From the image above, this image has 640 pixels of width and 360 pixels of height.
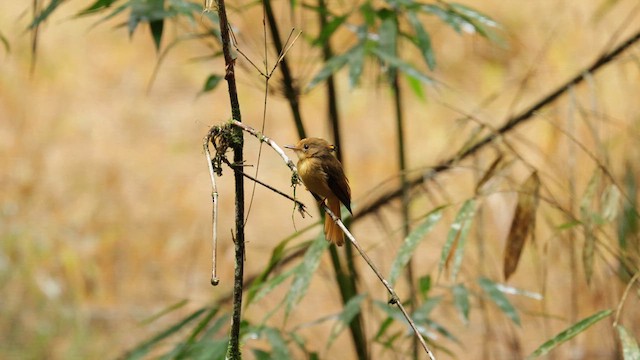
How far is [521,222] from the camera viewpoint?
51.3 inches

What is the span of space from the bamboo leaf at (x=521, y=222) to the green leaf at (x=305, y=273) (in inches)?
9.8

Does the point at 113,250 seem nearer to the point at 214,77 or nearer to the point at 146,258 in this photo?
the point at 146,258

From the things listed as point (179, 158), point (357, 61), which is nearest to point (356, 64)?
point (357, 61)

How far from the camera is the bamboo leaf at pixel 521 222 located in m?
1.27

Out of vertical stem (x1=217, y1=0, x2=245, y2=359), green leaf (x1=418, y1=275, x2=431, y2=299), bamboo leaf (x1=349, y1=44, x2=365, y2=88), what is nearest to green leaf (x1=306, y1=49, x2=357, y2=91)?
bamboo leaf (x1=349, y1=44, x2=365, y2=88)

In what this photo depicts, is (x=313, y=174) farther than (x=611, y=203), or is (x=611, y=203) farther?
(x=611, y=203)

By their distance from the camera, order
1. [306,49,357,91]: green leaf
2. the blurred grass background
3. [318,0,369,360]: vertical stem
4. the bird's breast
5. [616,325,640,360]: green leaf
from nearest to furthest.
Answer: the bird's breast, [616,325,640,360]: green leaf, [306,49,357,91]: green leaf, [318,0,369,360]: vertical stem, the blurred grass background

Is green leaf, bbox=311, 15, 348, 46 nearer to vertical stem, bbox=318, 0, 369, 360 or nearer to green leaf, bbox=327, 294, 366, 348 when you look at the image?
vertical stem, bbox=318, 0, 369, 360

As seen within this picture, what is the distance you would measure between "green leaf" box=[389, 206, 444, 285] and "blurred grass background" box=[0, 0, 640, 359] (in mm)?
1401

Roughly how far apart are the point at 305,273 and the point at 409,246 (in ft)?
0.46

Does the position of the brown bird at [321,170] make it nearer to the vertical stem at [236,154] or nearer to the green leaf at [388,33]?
the vertical stem at [236,154]

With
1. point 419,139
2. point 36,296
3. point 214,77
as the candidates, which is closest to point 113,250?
point 36,296

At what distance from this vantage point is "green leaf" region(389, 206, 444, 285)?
3.86 feet

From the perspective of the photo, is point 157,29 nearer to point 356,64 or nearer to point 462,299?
point 356,64
